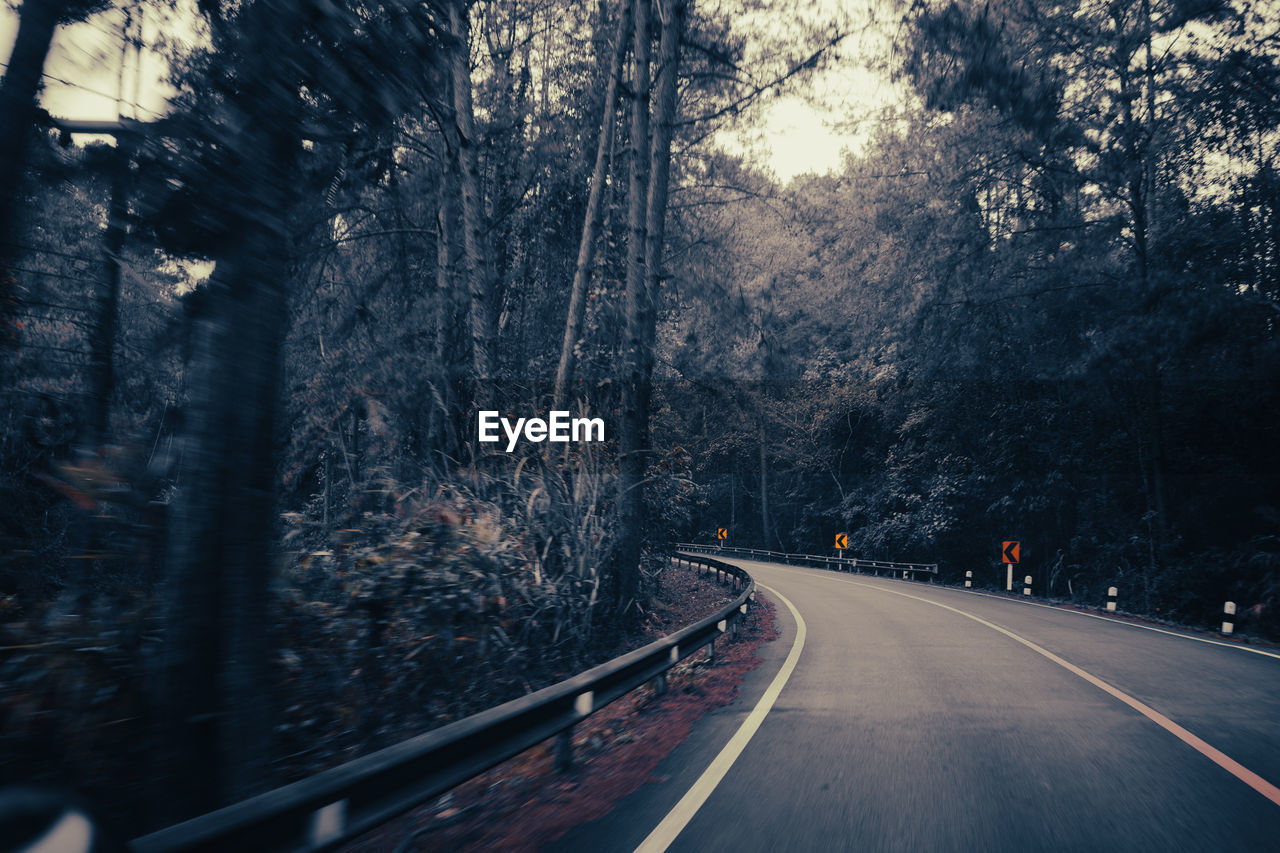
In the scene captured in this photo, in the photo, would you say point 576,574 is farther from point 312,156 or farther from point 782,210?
point 782,210

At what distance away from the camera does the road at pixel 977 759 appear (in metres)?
4.07

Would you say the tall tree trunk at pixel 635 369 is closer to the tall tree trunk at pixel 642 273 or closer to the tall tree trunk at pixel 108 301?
the tall tree trunk at pixel 642 273

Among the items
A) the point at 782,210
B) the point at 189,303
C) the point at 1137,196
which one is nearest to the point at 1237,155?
the point at 1137,196

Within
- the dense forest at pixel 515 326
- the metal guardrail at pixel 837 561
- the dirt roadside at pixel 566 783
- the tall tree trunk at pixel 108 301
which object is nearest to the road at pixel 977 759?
the dirt roadside at pixel 566 783

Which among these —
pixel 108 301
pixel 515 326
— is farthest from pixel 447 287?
pixel 108 301

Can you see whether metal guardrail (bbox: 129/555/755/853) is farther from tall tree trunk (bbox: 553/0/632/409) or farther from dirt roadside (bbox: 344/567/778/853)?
tall tree trunk (bbox: 553/0/632/409)

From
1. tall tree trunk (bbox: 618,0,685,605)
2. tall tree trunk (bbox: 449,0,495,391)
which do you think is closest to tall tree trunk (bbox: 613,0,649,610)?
tall tree trunk (bbox: 618,0,685,605)

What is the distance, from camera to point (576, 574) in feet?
33.9

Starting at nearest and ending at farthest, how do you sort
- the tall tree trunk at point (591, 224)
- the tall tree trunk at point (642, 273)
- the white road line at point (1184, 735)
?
the white road line at point (1184, 735) → the tall tree trunk at point (642, 273) → the tall tree trunk at point (591, 224)

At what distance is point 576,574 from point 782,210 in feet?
28.9

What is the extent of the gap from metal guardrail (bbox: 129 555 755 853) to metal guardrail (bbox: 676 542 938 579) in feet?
58.7

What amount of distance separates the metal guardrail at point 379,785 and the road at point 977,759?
672 millimetres

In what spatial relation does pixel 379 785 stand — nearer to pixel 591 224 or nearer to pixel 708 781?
pixel 708 781

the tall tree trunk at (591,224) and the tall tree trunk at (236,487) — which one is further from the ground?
the tall tree trunk at (591,224)
